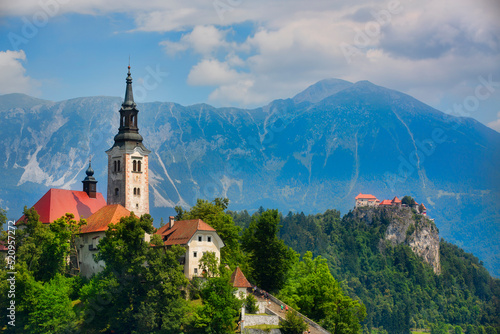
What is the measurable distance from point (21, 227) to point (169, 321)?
76.3ft

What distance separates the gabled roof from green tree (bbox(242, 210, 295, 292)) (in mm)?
14726

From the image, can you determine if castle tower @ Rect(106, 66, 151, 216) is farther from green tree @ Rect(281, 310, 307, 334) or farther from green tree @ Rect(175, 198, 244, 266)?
green tree @ Rect(281, 310, 307, 334)

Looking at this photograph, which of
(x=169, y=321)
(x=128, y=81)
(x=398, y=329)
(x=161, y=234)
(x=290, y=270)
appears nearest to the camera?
(x=169, y=321)

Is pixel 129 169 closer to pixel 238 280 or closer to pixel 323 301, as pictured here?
pixel 238 280

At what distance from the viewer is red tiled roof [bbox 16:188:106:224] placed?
78125mm

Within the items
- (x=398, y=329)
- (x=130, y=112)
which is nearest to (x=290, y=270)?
(x=130, y=112)

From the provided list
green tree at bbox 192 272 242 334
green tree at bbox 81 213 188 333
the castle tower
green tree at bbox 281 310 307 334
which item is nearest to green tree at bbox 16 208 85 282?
green tree at bbox 81 213 188 333

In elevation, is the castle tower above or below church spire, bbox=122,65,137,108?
below

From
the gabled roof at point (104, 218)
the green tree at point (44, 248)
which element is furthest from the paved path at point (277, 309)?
the green tree at point (44, 248)

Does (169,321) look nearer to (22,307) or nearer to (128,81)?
(22,307)

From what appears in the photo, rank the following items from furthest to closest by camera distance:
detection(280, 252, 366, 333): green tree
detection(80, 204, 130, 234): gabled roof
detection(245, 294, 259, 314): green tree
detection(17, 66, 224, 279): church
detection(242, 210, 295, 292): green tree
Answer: detection(242, 210, 295, 292): green tree, detection(280, 252, 366, 333): green tree, detection(80, 204, 130, 234): gabled roof, detection(17, 66, 224, 279): church, detection(245, 294, 259, 314): green tree

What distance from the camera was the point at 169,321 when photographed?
6312cm

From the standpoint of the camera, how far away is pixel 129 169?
83812 mm

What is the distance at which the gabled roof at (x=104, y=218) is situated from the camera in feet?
238
